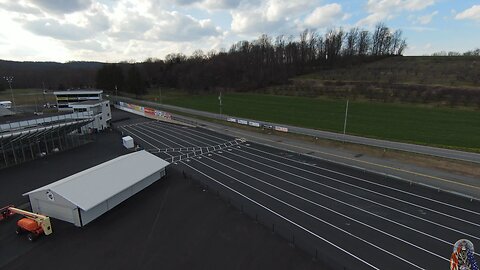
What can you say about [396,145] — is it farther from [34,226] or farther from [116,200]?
[34,226]

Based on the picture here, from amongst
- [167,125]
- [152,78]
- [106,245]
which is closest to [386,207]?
[106,245]

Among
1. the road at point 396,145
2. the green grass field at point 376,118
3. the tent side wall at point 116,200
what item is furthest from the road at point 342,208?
the green grass field at point 376,118

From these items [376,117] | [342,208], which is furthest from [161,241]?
[376,117]

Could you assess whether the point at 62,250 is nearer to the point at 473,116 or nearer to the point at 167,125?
the point at 167,125

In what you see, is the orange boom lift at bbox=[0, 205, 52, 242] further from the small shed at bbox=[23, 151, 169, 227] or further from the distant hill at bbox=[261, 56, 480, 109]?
the distant hill at bbox=[261, 56, 480, 109]

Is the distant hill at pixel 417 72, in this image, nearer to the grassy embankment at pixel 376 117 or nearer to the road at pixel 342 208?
the grassy embankment at pixel 376 117

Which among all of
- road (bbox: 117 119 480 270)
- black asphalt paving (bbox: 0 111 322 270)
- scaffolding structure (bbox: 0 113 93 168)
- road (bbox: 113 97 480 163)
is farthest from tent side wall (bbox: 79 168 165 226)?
road (bbox: 113 97 480 163)
